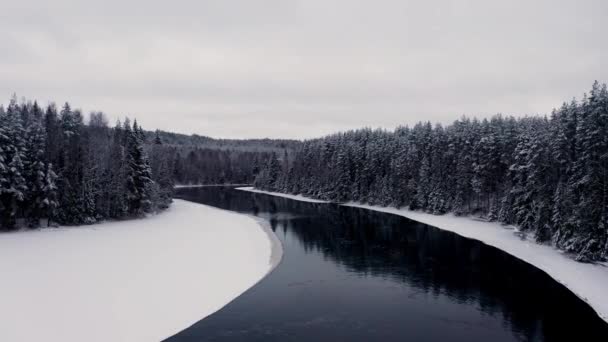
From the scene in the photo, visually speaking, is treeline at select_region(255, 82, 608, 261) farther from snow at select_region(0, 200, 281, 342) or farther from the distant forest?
the distant forest

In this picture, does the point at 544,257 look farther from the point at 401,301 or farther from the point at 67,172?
the point at 67,172

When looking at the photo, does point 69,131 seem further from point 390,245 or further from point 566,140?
point 566,140

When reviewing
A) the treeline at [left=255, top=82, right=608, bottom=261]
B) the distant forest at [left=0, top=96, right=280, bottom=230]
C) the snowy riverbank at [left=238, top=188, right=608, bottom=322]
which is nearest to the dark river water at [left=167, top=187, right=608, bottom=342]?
the snowy riverbank at [left=238, top=188, right=608, bottom=322]

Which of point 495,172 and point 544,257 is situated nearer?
point 544,257

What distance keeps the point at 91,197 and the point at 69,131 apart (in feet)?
36.8

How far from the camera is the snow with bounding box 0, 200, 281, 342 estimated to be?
72.2 ft

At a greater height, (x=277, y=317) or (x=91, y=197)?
(x=91, y=197)

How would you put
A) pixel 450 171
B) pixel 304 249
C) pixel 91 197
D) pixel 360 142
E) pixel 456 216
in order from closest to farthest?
1. pixel 304 249
2. pixel 91 197
3. pixel 456 216
4. pixel 450 171
5. pixel 360 142

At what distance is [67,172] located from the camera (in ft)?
177

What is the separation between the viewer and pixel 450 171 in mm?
72938

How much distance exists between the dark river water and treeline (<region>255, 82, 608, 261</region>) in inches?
253

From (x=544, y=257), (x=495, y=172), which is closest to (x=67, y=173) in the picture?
(x=544, y=257)

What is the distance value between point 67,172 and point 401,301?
1849 inches

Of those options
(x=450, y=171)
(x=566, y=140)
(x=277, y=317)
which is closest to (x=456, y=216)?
(x=450, y=171)
